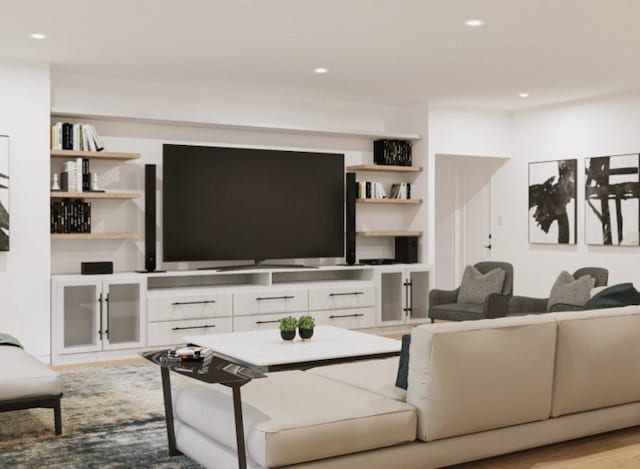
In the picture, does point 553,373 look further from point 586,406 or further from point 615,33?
point 615,33

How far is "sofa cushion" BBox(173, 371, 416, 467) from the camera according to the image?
3.07m

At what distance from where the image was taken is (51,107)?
6.61 metres

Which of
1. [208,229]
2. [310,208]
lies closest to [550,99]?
[310,208]

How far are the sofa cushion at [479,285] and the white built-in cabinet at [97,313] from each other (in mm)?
2944

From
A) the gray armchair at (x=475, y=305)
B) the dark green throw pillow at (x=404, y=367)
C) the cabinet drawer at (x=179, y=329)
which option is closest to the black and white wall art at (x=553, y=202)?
the gray armchair at (x=475, y=305)

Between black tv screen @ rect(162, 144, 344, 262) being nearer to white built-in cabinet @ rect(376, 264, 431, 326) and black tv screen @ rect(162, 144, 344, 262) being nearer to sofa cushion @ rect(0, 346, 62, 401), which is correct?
white built-in cabinet @ rect(376, 264, 431, 326)

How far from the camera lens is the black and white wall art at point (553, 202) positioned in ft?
27.3

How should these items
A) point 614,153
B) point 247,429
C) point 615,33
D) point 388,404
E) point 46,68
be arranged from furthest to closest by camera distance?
1. point 614,153
2. point 46,68
3. point 615,33
4. point 388,404
5. point 247,429

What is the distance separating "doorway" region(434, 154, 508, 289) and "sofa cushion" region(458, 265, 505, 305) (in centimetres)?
183

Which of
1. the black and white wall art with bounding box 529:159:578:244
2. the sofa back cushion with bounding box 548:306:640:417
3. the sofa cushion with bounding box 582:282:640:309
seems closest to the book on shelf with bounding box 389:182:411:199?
the black and white wall art with bounding box 529:159:578:244

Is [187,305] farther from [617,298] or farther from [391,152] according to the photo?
[617,298]

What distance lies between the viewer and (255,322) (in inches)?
286

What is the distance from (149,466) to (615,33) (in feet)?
13.4

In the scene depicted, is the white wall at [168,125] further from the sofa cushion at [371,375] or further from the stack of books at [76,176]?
the sofa cushion at [371,375]
